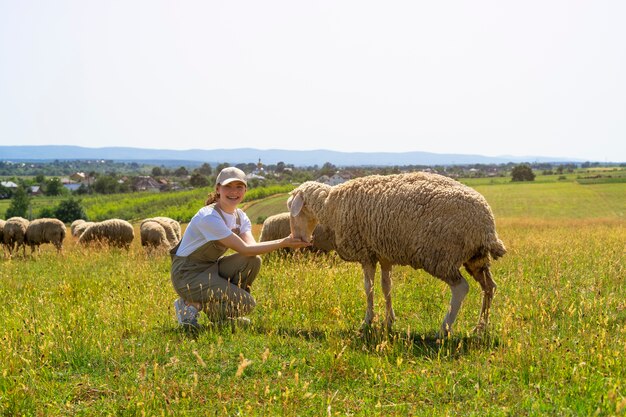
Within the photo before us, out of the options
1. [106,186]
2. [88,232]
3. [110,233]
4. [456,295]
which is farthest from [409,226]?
[106,186]

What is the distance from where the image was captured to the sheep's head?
7.73 metres

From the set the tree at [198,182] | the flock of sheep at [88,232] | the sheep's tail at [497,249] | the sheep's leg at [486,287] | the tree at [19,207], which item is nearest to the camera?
the sheep's tail at [497,249]

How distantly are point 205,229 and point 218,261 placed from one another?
0.65 meters

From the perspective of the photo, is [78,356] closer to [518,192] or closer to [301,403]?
[301,403]

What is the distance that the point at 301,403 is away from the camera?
4.50 meters

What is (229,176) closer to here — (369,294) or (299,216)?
(299,216)

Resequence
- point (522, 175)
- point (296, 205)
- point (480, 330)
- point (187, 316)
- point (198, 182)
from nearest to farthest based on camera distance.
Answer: point (480, 330), point (187, 316), point (296, 205), point (522, 175), point (198, 182)

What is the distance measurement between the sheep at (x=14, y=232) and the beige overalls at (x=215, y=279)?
55.6ft

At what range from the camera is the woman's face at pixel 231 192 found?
6.86 metres

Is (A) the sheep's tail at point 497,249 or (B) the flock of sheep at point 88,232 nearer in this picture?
(A) the sheep's tail at point 497,249

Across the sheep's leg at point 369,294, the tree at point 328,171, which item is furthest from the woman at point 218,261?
the tree at point 328,171

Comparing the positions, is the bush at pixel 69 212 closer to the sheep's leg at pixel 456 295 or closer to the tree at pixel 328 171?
the tree at pixel 328 171

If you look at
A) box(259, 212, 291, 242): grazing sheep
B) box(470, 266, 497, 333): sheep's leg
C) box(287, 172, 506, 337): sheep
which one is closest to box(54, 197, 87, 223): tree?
box(259, 212, 291, 242): grazing sheep

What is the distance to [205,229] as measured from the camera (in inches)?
262
